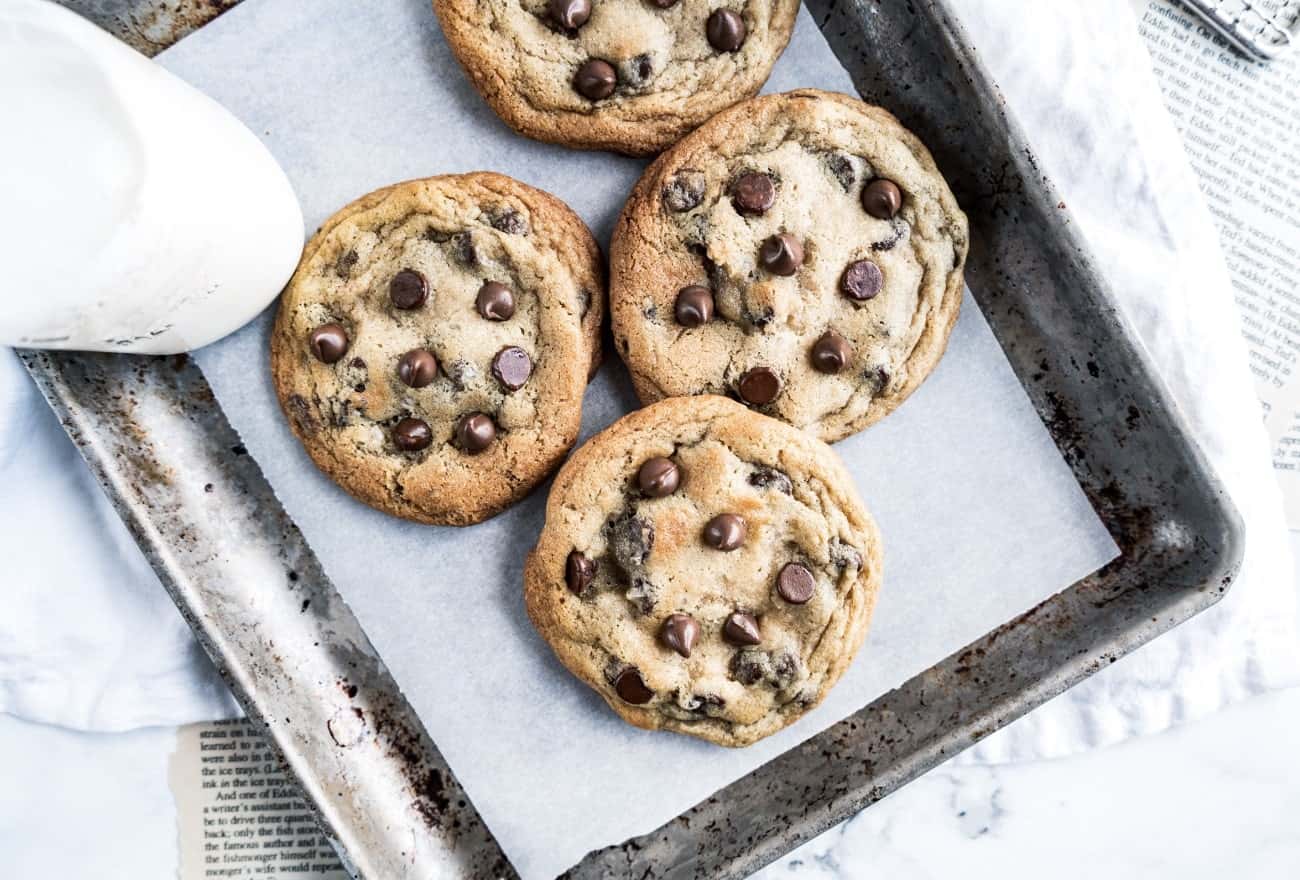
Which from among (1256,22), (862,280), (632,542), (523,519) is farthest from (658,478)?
(1256,22)

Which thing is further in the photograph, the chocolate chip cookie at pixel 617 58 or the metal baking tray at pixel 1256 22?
the metal baking tray at pixel 1256 22

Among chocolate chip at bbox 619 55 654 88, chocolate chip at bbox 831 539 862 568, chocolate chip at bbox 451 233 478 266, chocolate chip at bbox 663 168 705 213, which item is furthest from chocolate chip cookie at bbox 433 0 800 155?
chocolate chip at bbox 831 539 862 568

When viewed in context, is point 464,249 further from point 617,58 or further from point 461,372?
point 617,58

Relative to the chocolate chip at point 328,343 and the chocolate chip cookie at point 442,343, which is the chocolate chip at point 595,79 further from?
the chocolate chip at point 328,343

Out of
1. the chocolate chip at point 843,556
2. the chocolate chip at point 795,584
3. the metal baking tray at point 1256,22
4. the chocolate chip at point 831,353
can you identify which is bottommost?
the chocolate chip at point 795,584

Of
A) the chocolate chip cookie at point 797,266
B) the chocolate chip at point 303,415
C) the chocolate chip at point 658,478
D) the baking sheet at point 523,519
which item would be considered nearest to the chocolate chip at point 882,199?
the chocolate chip cookie at point 797,266

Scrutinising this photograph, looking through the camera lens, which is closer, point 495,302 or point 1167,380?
point 495,302

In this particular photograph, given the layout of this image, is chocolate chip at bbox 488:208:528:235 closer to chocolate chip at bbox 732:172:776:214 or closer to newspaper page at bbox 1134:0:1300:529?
chocolate chip at bbox 732:172:776:214
